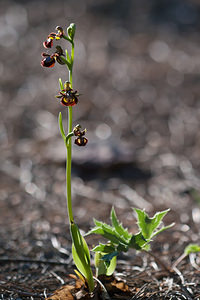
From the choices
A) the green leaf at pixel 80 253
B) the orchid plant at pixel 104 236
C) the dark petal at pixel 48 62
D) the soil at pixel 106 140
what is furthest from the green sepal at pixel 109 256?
the dark petal at pixel 48 62

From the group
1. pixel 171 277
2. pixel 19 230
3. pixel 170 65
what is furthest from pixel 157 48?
pixel 171 277

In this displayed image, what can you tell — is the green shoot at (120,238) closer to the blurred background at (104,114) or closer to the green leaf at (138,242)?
the green leaf at (138,242)

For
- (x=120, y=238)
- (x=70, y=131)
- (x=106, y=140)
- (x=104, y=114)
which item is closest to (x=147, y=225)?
(x=120, y=238)

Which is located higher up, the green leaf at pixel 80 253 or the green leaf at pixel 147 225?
the green leaf at pixel 147 225

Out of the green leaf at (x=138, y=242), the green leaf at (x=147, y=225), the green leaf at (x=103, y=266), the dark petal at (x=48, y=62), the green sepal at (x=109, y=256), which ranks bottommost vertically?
the green leaf at (x=103, y=266)

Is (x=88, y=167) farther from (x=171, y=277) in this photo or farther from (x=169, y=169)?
→ (x=171, y=277)

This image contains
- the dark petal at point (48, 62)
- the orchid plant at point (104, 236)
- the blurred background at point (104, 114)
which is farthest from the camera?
the blurred background at point (104, 114)

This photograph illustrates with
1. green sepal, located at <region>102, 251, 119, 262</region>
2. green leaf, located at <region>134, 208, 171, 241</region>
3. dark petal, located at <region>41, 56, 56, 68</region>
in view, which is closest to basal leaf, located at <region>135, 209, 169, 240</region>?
green leaf, located at <region>134, 208, 171, 241</region>
